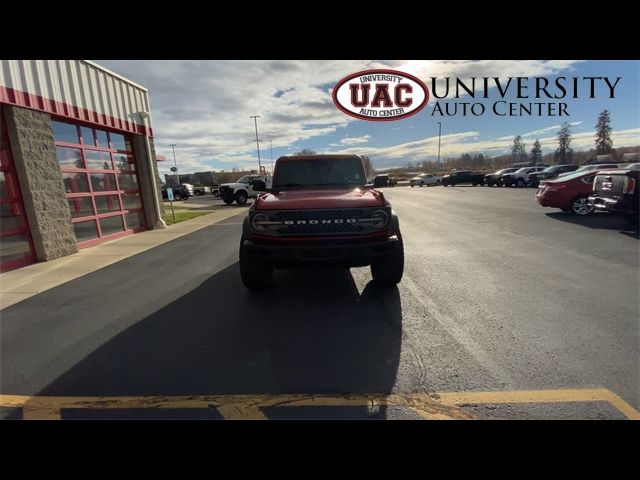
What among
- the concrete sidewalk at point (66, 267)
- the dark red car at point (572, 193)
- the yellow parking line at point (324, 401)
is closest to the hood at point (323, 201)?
the yellow parking line at point (324, 401)

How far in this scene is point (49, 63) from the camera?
283 inches

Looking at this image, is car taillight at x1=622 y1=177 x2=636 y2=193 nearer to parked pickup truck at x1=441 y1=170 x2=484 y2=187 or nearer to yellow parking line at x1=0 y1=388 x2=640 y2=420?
yellow parking line at x1=0 y1=388 x2=640 y2=420

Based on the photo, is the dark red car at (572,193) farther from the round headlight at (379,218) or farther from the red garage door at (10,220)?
the red garage door at (10,220)

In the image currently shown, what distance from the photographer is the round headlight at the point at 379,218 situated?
3.91 meters

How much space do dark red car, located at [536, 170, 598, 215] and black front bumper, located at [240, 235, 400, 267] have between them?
9428mm

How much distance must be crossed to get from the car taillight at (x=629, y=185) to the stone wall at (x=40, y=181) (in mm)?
13299

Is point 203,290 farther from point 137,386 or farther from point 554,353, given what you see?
point 554,353

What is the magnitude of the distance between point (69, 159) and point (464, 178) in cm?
3426

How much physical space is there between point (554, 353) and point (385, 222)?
208 centimetres

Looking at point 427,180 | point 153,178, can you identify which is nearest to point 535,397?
point 153,178

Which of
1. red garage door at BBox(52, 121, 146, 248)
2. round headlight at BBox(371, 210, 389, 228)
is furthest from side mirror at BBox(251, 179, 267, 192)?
red garage door at BBox(52, 121, 146, 248)

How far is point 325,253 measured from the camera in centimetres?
375

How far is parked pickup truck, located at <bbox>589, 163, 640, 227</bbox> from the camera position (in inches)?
291

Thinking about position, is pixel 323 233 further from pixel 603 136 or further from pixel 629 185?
pixel 603 136
